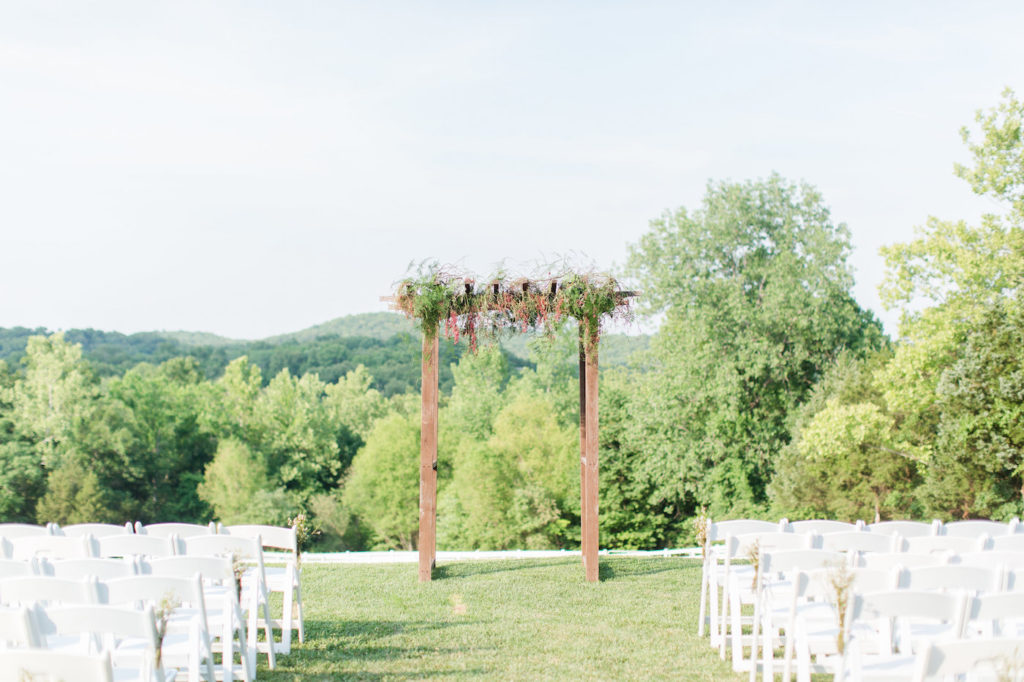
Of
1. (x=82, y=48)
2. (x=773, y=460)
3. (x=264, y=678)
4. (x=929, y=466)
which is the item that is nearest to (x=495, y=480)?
(x=773, y=460)

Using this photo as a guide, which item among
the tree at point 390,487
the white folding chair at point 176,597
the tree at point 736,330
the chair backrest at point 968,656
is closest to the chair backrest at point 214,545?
the white folding chair at point 176,597

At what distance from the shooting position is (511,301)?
26.7 ft

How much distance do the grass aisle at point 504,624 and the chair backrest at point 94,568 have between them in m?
1.20

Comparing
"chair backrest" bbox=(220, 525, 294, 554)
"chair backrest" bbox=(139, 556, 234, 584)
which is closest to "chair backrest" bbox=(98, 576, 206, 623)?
"chair backrest" bbox=(139, 556, 234, 584)

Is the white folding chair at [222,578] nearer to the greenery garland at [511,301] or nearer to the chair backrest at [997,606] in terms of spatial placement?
the chair backrest at [997,606]

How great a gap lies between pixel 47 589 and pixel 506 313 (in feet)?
16.9

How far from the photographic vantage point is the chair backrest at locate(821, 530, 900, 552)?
16.3 feet

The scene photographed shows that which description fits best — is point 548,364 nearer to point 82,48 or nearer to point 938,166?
point 938,166

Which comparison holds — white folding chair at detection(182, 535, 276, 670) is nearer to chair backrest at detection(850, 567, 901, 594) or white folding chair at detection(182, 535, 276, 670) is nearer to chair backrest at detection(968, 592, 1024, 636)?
chair backrest at detection(850, 567, 901, 594)

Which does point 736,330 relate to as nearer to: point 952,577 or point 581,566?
point 581,566

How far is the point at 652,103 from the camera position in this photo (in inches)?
1101

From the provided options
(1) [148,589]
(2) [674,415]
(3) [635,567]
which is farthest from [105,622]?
(2) [674,415]

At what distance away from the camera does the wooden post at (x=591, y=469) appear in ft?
25.8

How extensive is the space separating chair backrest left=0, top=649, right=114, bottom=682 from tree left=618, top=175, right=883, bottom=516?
Result: 20219mm
